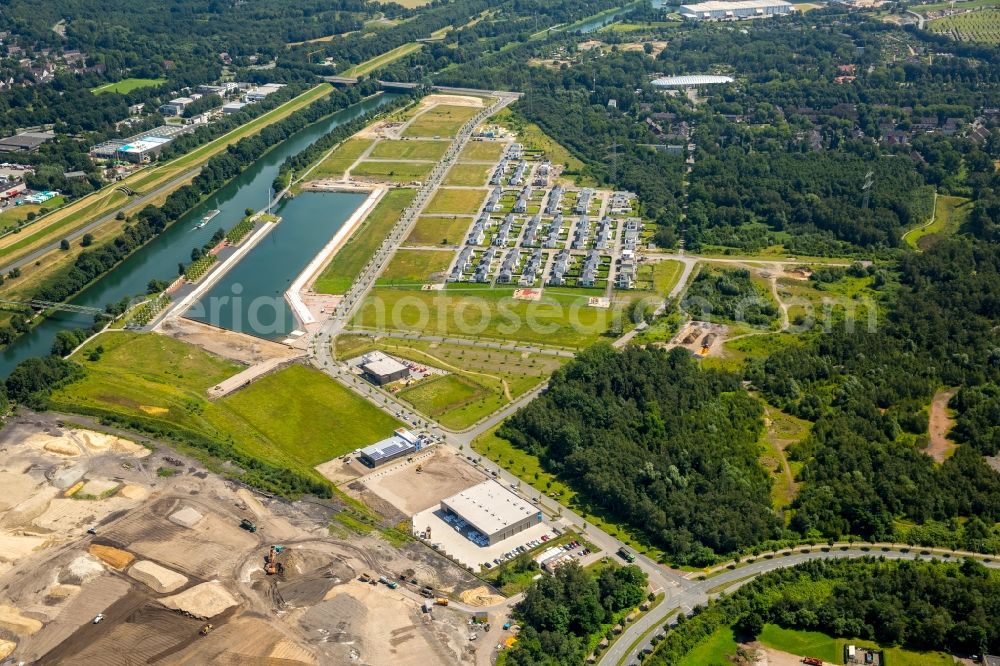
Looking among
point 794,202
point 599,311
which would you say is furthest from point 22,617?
point 794,202

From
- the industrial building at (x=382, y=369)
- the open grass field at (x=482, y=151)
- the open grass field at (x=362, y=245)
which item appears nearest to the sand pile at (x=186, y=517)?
the industrial building at (x=382, y=369)

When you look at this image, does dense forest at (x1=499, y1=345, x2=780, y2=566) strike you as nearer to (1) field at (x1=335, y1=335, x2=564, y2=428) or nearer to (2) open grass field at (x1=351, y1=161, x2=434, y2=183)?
(1) field at (x1=335, y1=335, x2=564, y2=428)

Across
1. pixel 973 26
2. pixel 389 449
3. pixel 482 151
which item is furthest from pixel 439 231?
pixel 973 26

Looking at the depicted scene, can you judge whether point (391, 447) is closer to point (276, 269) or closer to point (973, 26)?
point (276, 269)

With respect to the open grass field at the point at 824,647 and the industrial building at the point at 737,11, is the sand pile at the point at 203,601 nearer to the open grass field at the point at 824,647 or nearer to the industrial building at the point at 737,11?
the open grass field at the point at 824,647

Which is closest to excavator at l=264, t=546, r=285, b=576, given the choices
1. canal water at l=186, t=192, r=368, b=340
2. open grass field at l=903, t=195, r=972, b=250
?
canal water at l=186, t=192, r=368, b=340

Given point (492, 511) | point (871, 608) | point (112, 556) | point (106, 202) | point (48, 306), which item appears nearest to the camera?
point (871, 608)
